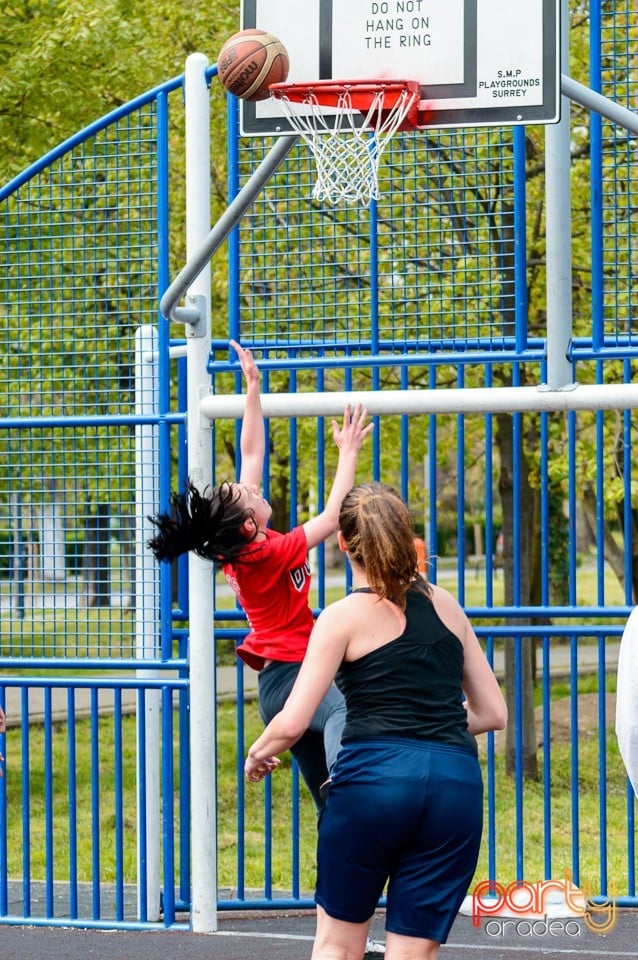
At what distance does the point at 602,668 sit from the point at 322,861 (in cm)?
269

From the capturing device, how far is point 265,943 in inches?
222

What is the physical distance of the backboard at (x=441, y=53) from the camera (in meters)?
5.00

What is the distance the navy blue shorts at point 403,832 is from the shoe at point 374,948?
117cm

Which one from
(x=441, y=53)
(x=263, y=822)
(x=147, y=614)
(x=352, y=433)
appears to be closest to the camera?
(x=352, y=433)

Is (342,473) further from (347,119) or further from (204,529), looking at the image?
(347,119)

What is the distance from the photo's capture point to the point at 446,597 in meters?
3.80

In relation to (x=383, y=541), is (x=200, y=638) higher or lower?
lower

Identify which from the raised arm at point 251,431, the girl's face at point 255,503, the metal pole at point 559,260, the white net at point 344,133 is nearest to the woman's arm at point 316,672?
the girl's face at point 255,503

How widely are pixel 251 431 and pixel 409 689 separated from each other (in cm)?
193

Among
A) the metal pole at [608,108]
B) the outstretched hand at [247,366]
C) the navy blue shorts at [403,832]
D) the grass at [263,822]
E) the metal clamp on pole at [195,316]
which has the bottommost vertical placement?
the grass at [263,822]

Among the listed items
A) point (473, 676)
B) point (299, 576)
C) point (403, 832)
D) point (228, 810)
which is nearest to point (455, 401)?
point (299, 576)

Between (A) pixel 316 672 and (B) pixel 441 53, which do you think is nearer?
(A) pixel 316 672

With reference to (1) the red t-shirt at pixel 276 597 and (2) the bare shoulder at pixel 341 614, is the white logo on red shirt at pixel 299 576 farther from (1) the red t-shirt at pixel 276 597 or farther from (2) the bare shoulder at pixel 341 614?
(2) the bare shoulder at pixel 341 614

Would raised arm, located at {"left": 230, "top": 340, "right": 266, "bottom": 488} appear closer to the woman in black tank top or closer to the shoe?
the woman in black tank top
